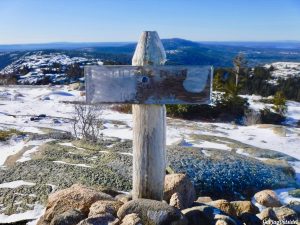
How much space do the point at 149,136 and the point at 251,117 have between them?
802 inches

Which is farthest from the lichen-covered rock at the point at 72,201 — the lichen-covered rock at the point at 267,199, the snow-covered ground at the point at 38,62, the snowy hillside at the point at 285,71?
the snowy hillside at the point at 285,71

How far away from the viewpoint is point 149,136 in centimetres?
431

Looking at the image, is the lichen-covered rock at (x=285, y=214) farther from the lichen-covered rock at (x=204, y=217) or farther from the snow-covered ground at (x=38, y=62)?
the snow-covered ground at (x=38, y=62)

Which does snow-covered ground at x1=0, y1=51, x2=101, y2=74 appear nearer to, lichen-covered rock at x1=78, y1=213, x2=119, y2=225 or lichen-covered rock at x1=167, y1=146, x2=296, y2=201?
lichen-covered rock at x1=167, y1=146, x2=296, y2=201

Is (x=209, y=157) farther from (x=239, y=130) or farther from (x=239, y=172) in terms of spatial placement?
(x=239, y=130)

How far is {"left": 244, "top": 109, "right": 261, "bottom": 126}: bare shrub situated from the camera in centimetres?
2298

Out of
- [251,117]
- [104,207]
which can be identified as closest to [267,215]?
[104,207]

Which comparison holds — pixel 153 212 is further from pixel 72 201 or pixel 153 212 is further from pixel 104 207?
Answer: pixel 72 201

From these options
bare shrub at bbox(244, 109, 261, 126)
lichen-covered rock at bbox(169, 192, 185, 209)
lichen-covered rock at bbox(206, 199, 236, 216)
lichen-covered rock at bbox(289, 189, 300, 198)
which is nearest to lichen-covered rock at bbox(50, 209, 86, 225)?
lichen-covered rock at bbox(169, 192, 185, 209)

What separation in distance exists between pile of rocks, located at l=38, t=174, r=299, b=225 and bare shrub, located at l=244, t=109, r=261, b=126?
58.4 ft

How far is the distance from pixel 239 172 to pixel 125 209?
413 cm

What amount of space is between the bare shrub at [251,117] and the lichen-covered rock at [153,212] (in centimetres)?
1907

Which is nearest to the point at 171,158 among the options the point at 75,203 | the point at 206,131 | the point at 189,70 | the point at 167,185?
the point at 167,185

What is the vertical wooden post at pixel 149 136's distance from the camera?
4223mm
